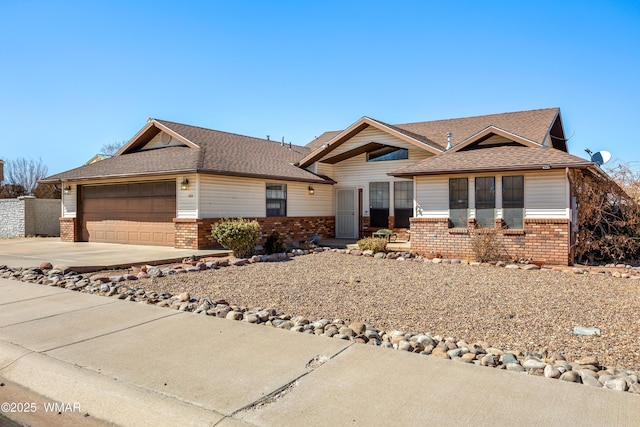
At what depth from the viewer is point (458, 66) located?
15414 mm

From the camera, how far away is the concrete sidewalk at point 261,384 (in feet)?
10.3

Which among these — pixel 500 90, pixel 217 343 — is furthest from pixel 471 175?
pixel 217 343

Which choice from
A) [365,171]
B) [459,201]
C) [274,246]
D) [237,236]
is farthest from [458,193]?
[237,236]

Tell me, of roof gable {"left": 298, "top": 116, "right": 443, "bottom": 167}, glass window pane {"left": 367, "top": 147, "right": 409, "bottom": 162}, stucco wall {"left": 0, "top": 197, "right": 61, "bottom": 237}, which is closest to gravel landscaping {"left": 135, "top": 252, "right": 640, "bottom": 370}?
roof gable {"left": 298, "top": 116, "right": 443, "bottom": 167}

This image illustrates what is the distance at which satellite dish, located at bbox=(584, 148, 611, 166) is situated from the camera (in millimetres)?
13914

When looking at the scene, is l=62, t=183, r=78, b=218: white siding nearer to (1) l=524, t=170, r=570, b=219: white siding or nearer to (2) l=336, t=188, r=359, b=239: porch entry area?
(2) l=336, t=188, r=359, b=239: porch entry area

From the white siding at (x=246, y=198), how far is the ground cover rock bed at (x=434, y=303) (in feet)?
11.9

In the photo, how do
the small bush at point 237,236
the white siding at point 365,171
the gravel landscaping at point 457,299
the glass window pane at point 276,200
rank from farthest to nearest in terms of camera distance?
the white siding at point 365,171 → the glass window pane at point 276,200 → the small bush at point 237,236 → the gravel landscaping at point 457,299

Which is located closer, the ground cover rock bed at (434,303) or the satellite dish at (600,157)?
the ground cover rock bed at (434,303)

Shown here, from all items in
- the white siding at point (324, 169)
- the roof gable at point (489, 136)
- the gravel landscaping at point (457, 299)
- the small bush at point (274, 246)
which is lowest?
the gravel landscaping at point (457, 299)

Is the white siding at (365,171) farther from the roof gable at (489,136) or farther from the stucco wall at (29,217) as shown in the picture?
the stucco wall at (29,217)

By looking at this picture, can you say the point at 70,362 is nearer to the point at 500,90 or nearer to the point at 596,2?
the point at 596,2

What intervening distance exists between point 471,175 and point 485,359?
943 centimetres

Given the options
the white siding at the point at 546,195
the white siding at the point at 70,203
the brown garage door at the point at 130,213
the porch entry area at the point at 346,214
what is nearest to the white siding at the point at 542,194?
the white siding at the point at 546,195
